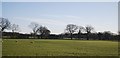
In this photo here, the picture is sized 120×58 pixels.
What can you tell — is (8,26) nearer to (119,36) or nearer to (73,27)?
(73,27)

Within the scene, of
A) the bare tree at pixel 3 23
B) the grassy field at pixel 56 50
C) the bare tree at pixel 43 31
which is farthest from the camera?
the bare tree at pixel 43 31

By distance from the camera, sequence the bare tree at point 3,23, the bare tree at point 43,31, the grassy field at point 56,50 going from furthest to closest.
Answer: the bare tree at point 43,31
the bare tree at point 3,23
the grassy field at point 56,50

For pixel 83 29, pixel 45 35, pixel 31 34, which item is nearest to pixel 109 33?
pixel 83 29

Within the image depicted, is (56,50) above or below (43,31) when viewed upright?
below

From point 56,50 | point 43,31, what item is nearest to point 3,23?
point 43,31

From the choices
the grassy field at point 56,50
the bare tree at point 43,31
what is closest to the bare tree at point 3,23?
the bare tree at point 43,31

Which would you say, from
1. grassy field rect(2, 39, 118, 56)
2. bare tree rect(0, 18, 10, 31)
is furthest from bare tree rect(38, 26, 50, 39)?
grassy field rect(2, 39, 118, 56)

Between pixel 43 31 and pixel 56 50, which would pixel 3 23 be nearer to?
pixel 43 31

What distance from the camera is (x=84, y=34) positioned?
525 feet

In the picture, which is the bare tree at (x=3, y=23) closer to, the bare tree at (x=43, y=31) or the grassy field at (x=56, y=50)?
the bare tree at (x=43, y=31)

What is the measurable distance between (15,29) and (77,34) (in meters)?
50.5

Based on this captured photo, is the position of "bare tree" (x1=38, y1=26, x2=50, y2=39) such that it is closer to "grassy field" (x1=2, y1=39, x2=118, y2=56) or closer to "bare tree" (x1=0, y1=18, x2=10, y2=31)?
"bare tree" (x1=0, y1=18, x2=10, y2=31)

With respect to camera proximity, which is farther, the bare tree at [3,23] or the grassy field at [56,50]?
the bare tree at [3,23]

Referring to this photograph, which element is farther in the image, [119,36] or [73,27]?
[73,27]
